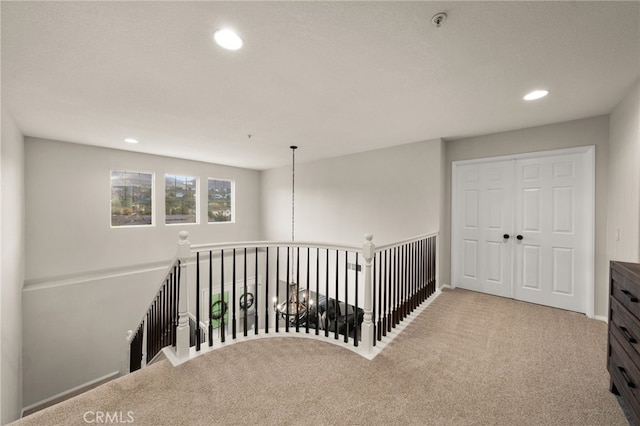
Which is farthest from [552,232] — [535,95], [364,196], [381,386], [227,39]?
[227,39]

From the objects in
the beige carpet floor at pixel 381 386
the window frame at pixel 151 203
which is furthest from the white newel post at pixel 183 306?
the window frame at pixel 151 203

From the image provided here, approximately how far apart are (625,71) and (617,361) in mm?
2239

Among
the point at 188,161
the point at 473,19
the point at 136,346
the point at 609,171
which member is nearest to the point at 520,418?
the point at 473,19

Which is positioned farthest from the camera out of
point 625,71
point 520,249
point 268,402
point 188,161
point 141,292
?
point 188,161

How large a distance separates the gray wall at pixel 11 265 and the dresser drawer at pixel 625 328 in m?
5.30

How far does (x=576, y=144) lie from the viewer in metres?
3.12

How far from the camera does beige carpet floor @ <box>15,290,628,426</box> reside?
1.55 metres

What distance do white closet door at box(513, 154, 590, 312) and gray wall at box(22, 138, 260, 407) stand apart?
21.8 ft

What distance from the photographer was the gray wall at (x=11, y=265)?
2.80m

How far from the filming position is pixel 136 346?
363 cm

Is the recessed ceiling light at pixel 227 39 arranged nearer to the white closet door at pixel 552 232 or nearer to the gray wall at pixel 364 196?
the gray wall at pixel 364 196

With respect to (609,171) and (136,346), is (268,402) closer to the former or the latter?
(136,346)
